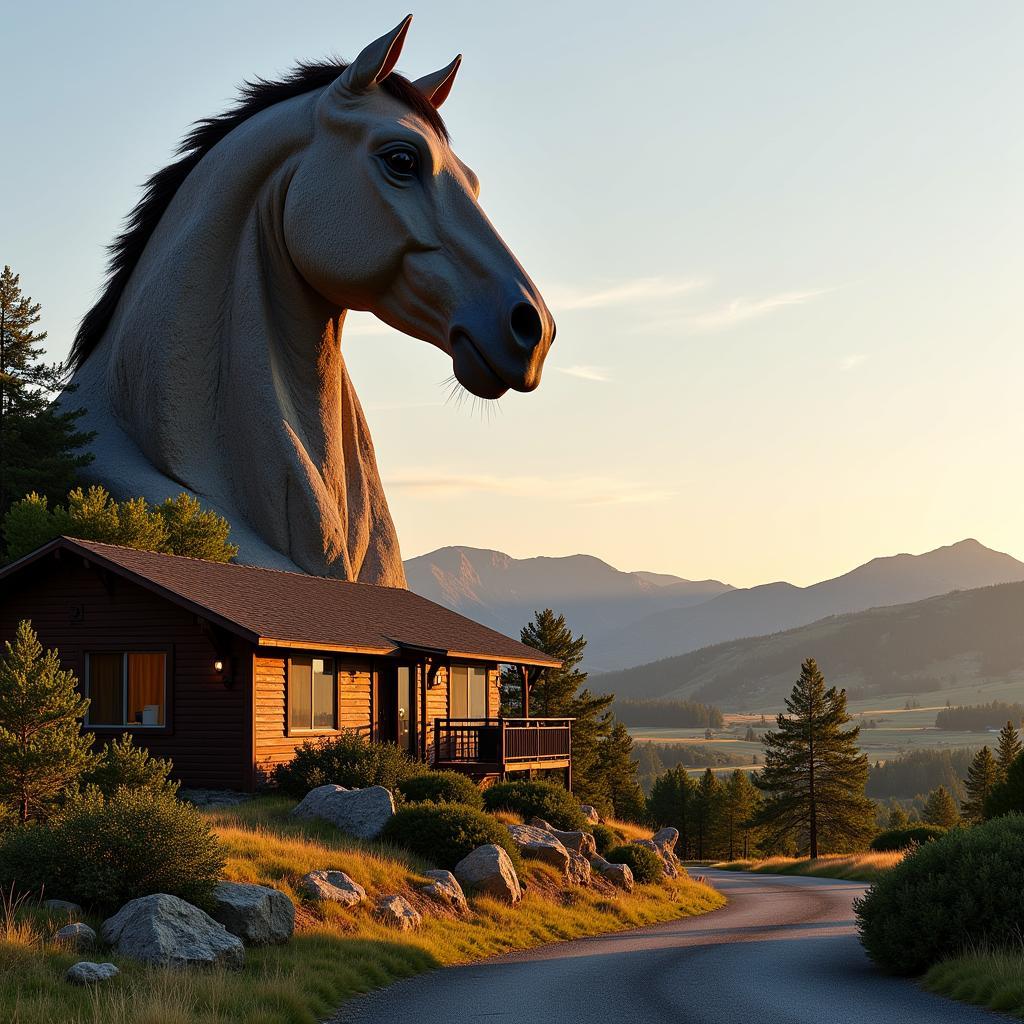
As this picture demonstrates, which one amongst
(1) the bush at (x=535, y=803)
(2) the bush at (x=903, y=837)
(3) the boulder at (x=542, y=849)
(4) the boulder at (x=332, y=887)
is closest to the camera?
(4) the boulder at (x=332, y=887)

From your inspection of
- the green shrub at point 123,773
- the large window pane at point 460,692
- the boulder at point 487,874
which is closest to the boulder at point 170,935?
the green shrub at point 123,773

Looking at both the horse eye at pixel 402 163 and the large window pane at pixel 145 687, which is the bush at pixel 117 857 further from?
the horse eye at pixel 402 163

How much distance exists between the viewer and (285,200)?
88.8ft

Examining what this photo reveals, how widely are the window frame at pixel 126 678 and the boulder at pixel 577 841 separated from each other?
A: 8058mm

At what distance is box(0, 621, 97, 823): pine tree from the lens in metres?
17.9

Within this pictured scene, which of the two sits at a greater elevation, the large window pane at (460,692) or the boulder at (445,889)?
the large window pane at (460,692)

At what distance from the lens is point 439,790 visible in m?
24.8

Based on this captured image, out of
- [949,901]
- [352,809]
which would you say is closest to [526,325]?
[352,809]

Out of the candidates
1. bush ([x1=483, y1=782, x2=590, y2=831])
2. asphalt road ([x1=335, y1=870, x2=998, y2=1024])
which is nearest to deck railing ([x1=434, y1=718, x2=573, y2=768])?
bush ([x1=483, y1=782, x2=590, y2=831])

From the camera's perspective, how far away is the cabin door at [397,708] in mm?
31312

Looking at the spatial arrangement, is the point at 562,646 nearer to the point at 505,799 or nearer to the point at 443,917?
the point at 505,799

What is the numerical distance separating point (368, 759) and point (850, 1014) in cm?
1418

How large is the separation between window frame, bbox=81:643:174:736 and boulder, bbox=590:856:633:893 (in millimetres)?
9025

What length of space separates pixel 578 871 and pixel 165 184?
18549 mm
